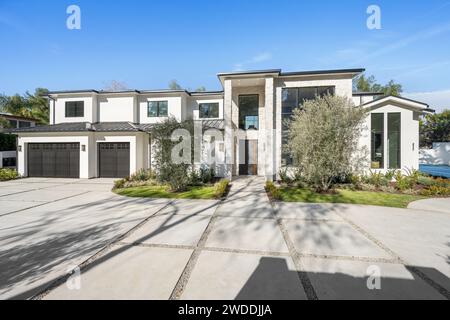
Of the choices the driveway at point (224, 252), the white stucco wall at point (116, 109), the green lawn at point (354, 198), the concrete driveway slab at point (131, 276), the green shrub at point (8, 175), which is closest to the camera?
the concrete driveway slab at point (131, 276)

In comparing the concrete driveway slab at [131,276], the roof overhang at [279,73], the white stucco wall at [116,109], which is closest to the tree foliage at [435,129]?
the roof overhang at [279,73]

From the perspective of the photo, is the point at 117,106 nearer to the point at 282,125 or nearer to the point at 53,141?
the point at 53,141

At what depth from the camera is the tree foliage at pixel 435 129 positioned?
30531mm

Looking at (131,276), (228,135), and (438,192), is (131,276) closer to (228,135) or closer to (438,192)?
(228,135)

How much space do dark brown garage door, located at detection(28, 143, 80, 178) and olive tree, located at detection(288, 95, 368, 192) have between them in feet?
53.2

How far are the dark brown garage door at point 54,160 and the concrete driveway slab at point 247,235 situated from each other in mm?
14701

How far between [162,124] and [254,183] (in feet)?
21.2

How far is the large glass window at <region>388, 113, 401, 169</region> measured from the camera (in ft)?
43.2

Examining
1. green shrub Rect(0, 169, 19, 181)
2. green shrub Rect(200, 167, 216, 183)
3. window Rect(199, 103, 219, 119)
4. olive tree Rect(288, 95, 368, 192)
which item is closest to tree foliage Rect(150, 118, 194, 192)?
green shrub Rect(200, 167, 216, 183)

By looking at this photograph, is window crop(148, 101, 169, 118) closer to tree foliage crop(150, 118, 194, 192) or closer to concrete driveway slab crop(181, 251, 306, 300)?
tree foliage crop(150, 118, 194, 192)

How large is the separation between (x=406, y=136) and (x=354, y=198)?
818 cm

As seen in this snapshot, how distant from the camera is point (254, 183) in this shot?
1236 centimetres

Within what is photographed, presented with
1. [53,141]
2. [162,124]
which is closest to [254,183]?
[162,124]

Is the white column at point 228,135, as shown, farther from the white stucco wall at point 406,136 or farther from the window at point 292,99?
the white stucco wall at point 406,136
